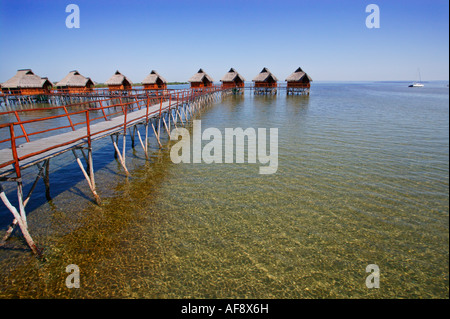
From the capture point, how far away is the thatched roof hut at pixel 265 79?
50.3m

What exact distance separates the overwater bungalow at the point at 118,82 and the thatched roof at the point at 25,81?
1095 centimetres

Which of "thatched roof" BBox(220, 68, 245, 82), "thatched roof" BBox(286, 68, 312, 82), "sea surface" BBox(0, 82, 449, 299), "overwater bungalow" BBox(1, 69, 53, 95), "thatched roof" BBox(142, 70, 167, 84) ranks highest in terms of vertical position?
"thatched roof" BBox(220, 68, 245, 82)

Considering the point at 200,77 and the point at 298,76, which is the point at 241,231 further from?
the point at 298,76

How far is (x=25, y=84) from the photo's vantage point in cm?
3841

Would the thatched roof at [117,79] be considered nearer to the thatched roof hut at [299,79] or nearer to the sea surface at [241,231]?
the thatched roof hut at [299,79]

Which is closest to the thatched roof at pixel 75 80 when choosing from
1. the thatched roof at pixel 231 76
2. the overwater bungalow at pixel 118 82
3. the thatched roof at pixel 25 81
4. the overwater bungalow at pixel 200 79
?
the thatched roof at pixel 25 81

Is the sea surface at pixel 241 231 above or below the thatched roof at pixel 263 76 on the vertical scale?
below

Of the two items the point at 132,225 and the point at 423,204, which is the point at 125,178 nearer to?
the point at 132,225

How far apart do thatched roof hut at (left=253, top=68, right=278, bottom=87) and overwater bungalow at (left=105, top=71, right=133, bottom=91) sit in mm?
26817

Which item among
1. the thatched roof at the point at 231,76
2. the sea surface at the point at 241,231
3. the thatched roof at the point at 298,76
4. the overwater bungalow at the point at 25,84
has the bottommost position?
the sea surface at the point at 241,231

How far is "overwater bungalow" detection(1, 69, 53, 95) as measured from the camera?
38188mm

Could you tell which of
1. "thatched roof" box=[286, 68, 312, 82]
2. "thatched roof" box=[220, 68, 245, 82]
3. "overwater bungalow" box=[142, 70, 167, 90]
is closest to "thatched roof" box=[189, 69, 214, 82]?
"overwater bungalow" box=[142, 70, 167, 90]

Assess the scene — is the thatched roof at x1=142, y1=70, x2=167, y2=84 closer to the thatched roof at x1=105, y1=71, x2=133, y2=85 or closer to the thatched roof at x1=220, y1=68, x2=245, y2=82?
the thatched roof at x1=105, y1=71, x2=133, y2=85

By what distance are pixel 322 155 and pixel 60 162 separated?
43.0 ft
